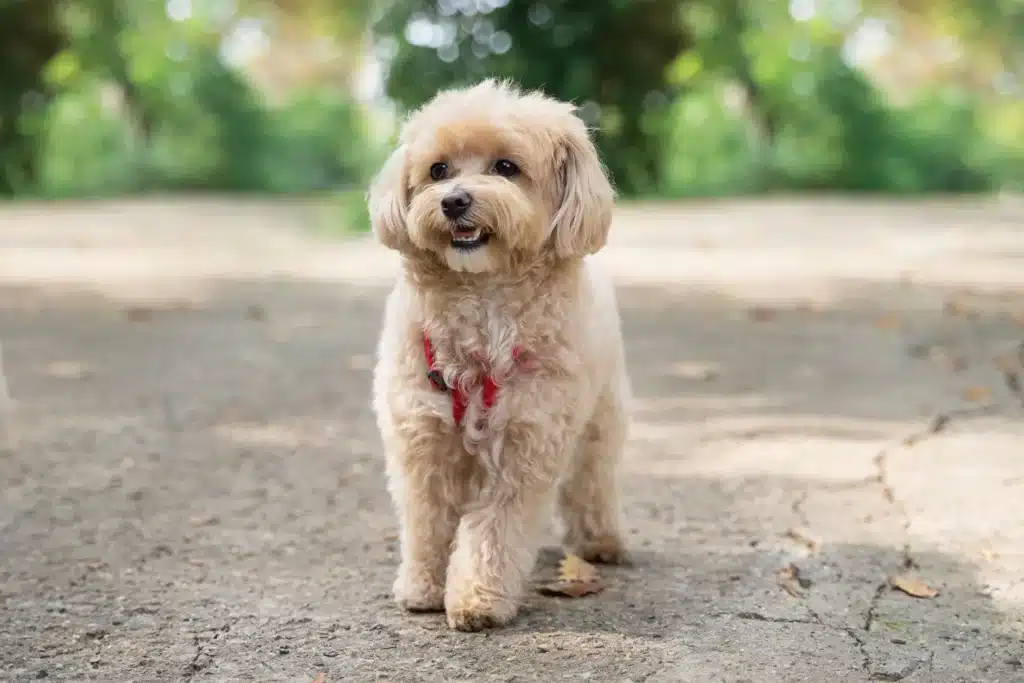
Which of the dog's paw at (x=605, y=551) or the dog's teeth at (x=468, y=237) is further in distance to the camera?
the dog's paw at (x=605, y=551)

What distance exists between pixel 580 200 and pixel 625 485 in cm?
181

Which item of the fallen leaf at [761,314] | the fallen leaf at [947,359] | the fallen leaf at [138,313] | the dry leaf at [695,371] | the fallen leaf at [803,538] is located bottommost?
the dry leaf at [695,371]

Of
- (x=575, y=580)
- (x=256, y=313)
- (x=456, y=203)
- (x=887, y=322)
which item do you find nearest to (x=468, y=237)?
(x=456, y=203)

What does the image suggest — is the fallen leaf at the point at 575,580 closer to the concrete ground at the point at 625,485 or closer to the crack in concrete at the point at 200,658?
the concrete ground at the point at 625,485

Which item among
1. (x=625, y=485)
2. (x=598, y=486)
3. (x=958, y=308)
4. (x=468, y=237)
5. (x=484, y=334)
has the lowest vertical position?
(x=625, y=485)

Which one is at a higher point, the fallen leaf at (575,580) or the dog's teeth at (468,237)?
the dog's teeth at (468,237)

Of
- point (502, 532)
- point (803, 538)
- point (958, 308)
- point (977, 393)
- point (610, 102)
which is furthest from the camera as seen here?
point (610, 102)

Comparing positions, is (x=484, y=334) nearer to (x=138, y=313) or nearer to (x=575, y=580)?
(x=575, y=580)

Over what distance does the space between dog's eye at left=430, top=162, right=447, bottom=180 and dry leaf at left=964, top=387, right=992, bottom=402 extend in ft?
12.2

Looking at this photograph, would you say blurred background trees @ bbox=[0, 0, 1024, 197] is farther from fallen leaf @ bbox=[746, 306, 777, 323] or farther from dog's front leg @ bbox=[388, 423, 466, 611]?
dog's front leg @ bbox=[388, 423, 466, 611]

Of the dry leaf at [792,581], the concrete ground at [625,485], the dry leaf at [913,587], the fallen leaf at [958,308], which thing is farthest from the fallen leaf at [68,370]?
the fallen leaf at [958,308]

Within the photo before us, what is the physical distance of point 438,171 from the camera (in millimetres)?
3496

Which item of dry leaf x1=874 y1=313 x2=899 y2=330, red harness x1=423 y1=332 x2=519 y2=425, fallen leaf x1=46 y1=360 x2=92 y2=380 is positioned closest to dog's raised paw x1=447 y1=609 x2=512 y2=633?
red harness x1=423 y1=332 x2=519 y2=425

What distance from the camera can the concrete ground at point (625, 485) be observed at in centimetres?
323
